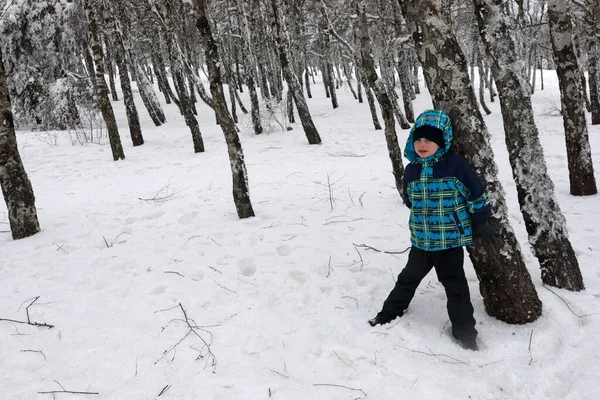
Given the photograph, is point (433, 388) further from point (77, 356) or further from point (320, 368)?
point (77, 356)

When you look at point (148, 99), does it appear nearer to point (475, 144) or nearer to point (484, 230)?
point (475, 144)

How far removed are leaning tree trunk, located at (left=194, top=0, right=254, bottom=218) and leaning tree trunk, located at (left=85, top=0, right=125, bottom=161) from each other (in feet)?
21.5

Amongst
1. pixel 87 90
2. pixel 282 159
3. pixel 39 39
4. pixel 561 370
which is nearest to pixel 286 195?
pixel 282 159

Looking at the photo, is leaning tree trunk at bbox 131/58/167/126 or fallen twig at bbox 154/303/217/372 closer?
fallen twig at bbox 154/303/217/372

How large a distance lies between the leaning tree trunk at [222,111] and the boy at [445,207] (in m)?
3.06

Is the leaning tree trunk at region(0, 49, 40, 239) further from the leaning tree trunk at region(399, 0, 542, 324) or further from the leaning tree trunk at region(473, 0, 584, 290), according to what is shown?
the leaning tree trunk at region(473, 0, 584, 290)

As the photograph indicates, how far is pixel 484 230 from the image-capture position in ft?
9.11

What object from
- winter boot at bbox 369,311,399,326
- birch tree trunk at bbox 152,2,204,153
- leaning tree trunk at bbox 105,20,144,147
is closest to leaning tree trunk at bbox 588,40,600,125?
birch tree trunk at bbox 152,2,204,153

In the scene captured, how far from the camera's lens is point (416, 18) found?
289 centimetres

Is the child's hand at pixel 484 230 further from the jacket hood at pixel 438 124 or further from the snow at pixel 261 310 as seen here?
the snow at pixel 261 310

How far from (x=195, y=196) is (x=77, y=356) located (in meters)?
4.31

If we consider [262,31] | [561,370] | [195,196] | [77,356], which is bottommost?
[561,370]

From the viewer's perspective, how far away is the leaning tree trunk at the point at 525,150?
3.10 meters

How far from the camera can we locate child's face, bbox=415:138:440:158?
2748mm
